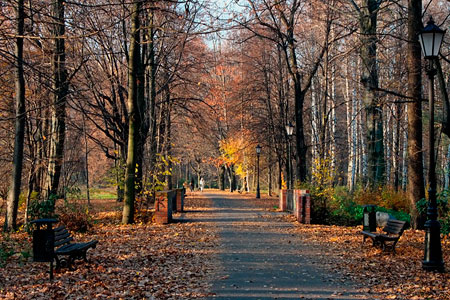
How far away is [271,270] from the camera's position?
29.8 feet

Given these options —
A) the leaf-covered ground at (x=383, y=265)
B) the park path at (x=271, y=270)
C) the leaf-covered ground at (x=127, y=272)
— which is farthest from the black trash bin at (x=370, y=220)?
the leaf-covered ground at (x=127, y=272)

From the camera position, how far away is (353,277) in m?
8.52

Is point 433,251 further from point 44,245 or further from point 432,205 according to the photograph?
point 44,245

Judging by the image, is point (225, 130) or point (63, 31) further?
point (225, 130)

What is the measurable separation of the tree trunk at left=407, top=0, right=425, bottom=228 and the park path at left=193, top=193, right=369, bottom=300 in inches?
153

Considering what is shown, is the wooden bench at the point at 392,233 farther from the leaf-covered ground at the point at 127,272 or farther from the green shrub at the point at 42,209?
the green shrub at the point at 42,209

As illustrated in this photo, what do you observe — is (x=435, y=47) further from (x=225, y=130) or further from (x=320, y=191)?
(x=225, y=130)

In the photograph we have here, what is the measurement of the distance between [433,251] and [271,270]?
295 centimetres

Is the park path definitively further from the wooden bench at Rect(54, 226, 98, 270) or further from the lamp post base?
the wooden bench at Rect(54, 226, 98, 270)

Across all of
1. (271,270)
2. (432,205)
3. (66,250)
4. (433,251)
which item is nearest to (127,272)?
(66,250)

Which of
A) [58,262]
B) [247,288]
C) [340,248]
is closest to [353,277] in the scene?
[247,288]

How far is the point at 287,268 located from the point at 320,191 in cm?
959

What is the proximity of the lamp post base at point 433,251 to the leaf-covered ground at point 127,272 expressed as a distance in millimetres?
3954

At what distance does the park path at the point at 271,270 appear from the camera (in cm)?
734
